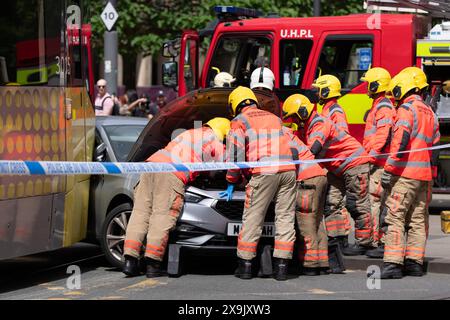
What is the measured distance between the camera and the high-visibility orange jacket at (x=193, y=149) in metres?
11.2

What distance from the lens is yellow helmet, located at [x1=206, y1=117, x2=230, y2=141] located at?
1134 centimetres

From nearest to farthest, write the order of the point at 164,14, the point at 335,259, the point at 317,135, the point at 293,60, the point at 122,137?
the point at 317,135
the point at 335,259
the point at 122,137
the point at 293,60
the point at 164,14

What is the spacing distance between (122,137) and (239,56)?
178 inches

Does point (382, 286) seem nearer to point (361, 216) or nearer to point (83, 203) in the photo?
point (361, 216)

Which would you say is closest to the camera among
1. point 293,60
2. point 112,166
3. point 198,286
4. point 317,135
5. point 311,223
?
point 112,166

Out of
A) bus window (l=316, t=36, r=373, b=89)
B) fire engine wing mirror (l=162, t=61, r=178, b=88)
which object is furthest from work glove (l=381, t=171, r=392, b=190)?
fire engine wing mirror (l=162, t=61, r=178, b=88)

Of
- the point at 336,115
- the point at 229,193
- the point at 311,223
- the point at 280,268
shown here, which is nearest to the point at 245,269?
the point at 280,268

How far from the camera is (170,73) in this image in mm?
17531

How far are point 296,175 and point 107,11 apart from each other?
34.6 feet

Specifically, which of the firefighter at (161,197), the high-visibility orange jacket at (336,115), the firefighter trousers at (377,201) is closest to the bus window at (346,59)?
the firefighter trousers at (377,201)

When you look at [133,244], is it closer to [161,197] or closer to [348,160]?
[161,197]

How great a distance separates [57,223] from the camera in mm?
10914

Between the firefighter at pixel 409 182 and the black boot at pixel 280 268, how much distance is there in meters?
0.90

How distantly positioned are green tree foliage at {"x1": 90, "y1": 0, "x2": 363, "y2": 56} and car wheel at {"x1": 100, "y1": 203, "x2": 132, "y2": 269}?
52.3 ft
